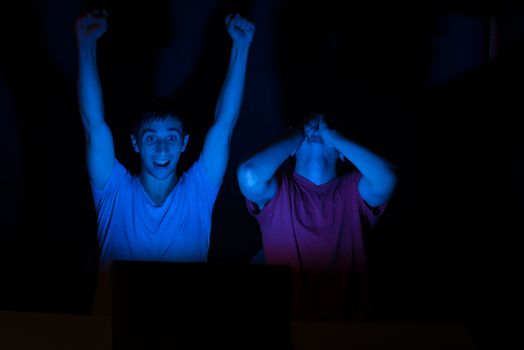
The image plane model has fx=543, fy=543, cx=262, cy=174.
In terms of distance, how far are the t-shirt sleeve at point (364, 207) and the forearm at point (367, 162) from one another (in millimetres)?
55

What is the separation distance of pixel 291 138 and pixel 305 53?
41cm

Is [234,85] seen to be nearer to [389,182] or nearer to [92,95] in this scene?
[92,95]

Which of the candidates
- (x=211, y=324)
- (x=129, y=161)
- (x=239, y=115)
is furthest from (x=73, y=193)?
(x=211, y=324)

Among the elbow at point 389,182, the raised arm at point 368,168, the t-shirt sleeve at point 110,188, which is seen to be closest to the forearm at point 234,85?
the raised arm at point 368,168

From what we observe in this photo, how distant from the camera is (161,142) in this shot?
2549mm

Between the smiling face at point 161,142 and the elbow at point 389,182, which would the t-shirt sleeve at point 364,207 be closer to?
the elbow at point 389,182

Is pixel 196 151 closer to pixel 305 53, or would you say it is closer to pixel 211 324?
pixel 305 53

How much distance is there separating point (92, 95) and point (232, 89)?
0.65 meters

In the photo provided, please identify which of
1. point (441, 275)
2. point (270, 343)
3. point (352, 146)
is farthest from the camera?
point (441, 275)

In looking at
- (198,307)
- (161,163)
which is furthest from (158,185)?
(198,307)

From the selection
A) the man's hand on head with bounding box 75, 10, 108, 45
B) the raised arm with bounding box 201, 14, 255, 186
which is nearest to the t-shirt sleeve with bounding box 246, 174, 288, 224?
the raised arm with bounding box 201, 14, 255, 186

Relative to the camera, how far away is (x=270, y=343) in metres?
1.41

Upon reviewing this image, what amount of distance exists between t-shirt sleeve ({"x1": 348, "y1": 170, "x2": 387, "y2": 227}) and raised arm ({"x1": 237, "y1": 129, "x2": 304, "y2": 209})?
0.98 feet

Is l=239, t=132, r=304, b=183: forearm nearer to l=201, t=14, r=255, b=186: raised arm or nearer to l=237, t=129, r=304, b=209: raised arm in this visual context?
l=237, t=129, r=304, b=209: raised arm
